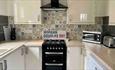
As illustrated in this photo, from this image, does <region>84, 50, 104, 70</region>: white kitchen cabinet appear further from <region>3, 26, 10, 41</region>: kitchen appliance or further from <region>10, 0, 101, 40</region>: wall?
<region>3, 26, 10, 41</region>: kitchen appliance

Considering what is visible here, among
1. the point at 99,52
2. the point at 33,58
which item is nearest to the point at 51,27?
the point at 33,58

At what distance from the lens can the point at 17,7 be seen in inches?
128

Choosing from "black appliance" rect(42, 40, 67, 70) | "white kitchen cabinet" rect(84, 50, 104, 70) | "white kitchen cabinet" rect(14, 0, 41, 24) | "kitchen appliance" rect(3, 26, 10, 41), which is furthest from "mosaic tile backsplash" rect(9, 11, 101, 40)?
"white kitchen cabinet" rect(84, 50, 104, 70)

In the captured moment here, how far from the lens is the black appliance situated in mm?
2978

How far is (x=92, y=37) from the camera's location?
309cm

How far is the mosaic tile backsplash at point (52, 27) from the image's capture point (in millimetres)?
3559

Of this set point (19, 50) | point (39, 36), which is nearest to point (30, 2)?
point (39, 36)

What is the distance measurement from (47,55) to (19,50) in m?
0.54

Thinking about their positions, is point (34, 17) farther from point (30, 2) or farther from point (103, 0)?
point (103, 0)

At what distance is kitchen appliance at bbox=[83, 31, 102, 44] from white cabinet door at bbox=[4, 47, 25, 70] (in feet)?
4.04

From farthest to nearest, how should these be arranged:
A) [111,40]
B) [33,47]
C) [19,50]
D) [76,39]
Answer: [76,39] → [33,47] → [19,50] → [111,40]

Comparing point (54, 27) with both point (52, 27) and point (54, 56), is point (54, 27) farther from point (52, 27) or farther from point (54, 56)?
point (54, 56)

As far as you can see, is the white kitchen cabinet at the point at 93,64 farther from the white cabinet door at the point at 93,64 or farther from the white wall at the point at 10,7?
the white wall at the point at 10,7

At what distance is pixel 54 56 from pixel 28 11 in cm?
103
